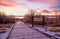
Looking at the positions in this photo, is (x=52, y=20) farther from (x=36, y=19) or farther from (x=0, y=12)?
(x=0, y=12)

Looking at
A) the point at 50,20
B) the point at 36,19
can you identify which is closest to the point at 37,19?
the point at 36,19

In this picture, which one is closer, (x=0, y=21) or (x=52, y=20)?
(x=52, y=20)

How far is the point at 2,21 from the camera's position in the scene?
35.3 metres

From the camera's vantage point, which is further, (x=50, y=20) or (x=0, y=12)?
(x=0, y=12)

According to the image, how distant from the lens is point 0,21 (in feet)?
115

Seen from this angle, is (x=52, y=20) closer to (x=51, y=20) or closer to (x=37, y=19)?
(x=51, y=20)

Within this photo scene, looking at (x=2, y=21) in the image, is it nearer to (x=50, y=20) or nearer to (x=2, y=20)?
(x=2, y=20)

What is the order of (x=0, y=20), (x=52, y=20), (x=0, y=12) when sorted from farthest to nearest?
(x=0, y=12) → (x=0, y=20) → (x=52, y=20)

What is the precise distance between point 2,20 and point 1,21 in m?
0.31

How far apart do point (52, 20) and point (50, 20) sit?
962mm

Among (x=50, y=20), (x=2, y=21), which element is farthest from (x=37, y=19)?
(x=2, y=21)

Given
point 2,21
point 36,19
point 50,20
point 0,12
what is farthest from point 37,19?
point 0,12

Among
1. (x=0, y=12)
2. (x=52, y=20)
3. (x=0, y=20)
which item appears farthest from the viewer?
(x=0, y=12)

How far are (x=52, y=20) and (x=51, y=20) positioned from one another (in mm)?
403
